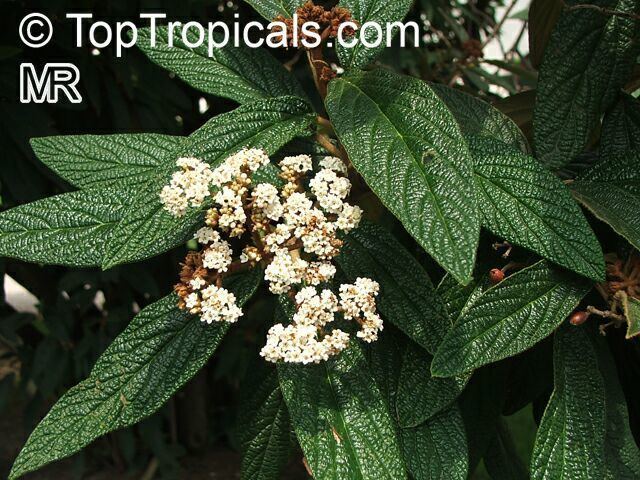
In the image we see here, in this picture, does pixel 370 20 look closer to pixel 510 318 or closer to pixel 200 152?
pixel 200 152

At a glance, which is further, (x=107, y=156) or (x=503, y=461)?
(x=503, y=461)

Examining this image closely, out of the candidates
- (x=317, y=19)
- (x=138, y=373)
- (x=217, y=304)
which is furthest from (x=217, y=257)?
(x=317, y=19)

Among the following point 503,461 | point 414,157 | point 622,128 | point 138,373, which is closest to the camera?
point 414,157

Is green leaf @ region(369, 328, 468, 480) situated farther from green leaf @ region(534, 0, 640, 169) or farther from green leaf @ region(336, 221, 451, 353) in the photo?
green leaf @ region(534, 0, 640, 169)

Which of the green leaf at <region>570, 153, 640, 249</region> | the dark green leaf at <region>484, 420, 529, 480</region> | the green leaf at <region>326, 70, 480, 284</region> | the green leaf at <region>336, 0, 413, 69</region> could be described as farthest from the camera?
the dark green leaf at <region>484, 420, 529, 480</region>

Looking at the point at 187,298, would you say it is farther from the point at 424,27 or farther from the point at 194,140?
the point at 424,27

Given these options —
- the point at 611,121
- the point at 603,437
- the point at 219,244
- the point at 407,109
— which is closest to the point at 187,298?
the point at 219,244

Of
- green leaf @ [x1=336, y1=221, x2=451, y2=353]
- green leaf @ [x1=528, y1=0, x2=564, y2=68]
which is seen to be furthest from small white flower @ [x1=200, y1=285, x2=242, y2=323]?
green leaf @ [x1=528, y1=0, x2=564, y2=68]
